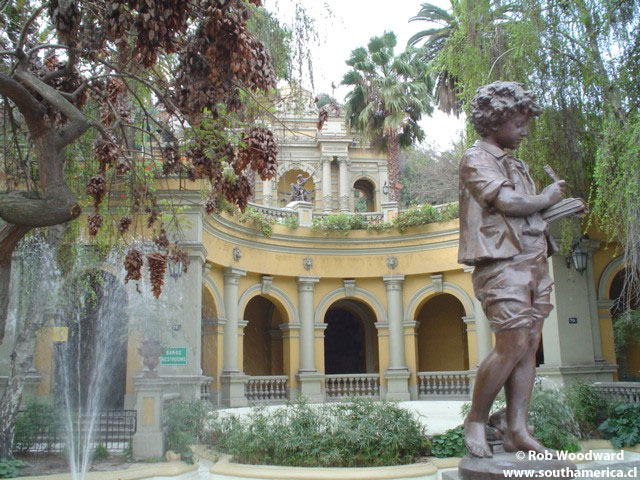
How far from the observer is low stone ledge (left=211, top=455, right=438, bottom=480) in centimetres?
747

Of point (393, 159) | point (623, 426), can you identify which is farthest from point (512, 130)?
point (393, 159)

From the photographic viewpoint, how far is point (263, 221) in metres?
18.4

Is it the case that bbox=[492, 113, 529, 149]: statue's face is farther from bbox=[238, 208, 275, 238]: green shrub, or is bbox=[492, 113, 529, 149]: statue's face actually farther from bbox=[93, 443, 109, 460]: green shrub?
bbox=[238, 208, 275, 238]: green shrub

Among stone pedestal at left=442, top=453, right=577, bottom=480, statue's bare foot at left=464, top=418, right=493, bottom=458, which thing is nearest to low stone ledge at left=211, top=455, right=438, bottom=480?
statue's bare foot at left=464, top=418, right=493, bottom=458

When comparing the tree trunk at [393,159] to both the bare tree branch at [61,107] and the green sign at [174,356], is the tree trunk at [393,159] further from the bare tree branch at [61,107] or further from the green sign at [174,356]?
the bare tree branch at [61,107]

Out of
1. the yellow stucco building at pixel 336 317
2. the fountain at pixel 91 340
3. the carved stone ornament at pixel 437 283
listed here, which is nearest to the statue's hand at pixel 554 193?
the fountain at pixel 91 340

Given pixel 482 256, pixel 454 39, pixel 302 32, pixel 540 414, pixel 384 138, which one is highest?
pixel 384 138

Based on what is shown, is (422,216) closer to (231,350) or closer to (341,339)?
(341,339)

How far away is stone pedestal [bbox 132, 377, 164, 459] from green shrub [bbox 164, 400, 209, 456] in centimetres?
26

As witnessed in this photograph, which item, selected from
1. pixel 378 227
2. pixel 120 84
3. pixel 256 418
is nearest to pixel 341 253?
pixel 378 227

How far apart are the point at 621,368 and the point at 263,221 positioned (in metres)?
10.8

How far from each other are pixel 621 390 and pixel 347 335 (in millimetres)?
13439

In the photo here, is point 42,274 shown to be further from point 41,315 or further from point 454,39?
point 454,39

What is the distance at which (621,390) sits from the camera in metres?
11.1
